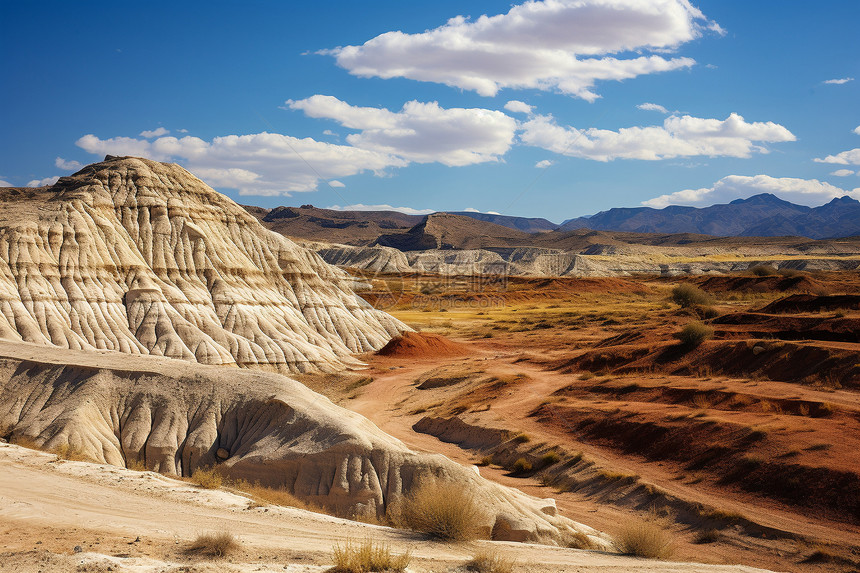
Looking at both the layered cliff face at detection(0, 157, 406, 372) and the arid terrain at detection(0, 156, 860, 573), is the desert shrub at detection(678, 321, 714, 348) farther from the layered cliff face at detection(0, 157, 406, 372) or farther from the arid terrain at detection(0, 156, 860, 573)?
the layered cliff face at detection(0, 157, 406, 372)

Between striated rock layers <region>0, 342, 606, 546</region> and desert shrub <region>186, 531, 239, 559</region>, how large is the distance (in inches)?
258

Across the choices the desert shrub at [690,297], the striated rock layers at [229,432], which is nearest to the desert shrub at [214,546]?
the striated rock layers at [229,432]

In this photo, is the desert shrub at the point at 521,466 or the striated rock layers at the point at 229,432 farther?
Answer: the desert shrub at the point at 521,466

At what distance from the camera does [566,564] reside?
1234 cm

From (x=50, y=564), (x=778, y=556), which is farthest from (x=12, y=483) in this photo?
(x=778, y=556)

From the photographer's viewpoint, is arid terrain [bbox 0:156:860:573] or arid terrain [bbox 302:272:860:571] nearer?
arid terrain [bbox 0:156:860:573]

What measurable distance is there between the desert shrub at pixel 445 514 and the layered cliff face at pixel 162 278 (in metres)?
24.9

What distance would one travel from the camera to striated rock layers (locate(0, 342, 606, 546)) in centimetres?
1708

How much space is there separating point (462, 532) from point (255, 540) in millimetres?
4349

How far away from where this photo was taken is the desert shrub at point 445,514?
13.7 meters

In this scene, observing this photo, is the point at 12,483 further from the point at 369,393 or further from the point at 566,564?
the point at 369,393

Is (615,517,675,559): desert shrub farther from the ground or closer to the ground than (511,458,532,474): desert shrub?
farther from the ground

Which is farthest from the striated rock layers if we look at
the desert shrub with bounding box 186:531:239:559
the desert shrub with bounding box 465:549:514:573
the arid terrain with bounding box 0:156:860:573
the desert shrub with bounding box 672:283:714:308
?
the desert shrub with bounding box 672:283:714:308

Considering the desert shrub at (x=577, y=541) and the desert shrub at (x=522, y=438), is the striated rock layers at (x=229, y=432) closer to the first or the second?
the desert shrub at (x=577, y=541)
